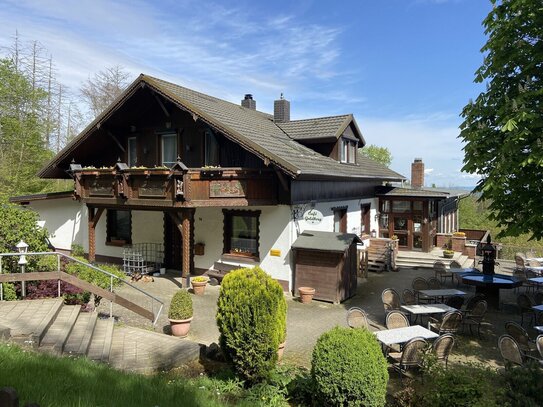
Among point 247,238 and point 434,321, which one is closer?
point 434,321

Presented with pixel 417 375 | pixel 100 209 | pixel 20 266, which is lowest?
pixel 417 375

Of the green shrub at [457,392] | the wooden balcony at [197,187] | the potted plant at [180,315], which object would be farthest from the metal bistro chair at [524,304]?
the potted plant at [180,315]

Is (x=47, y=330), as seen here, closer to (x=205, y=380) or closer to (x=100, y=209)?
(x=205, y=380)

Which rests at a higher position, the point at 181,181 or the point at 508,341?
the point at 181,181

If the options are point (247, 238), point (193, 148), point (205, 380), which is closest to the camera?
point (205, 380)

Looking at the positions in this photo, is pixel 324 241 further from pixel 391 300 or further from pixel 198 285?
pixel 198 285

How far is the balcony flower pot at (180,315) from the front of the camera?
904cm

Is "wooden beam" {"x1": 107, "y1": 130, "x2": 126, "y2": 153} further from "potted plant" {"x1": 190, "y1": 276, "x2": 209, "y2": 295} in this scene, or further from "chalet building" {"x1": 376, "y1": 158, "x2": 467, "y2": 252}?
"chalet building" {"x1": 376, "y1": 158, "x2": 467, "y2": 252}

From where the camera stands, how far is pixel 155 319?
31.5ft

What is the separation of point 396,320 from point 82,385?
21.5ft

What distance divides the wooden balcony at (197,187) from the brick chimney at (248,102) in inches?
381

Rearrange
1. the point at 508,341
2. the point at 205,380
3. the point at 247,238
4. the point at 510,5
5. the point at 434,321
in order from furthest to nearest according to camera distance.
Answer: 1. the point at 247,238
2. the point at 434,321
3. the point at 510,5
4. the point at 508,341
5. the point at 205,380

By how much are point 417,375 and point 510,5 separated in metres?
7.48

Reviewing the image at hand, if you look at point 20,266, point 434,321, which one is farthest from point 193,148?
point 434,321
